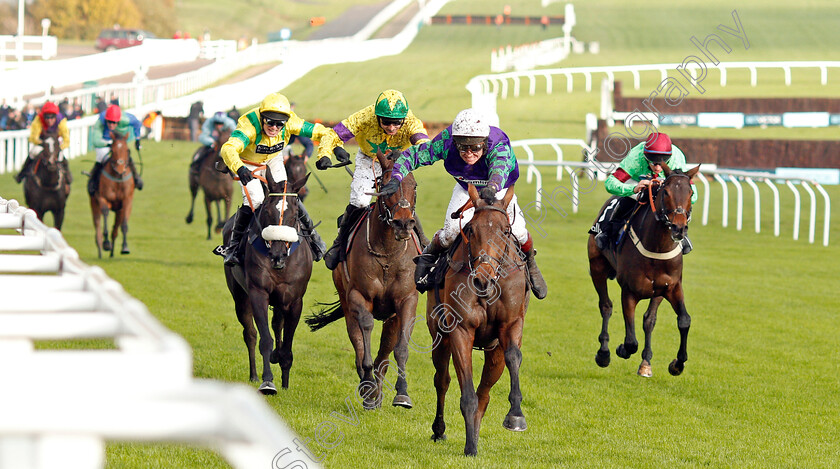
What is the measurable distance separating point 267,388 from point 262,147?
1.82m

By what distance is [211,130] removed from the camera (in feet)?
51.9

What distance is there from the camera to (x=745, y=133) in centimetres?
2517

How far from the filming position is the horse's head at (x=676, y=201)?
7.54 m

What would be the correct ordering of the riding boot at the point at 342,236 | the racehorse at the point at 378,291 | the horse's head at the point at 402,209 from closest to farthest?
the horse's head at the point at 402,209 → the racehorse at the point at 378,291 → the riding boot at the point at 342,236

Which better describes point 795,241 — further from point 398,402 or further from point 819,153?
point 398,402

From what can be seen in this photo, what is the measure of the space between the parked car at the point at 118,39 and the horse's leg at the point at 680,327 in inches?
1820

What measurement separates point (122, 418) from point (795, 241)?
648 inches

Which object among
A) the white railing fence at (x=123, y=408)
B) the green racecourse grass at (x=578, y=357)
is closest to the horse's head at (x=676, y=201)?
the green racecourse grass at (x=578, y=357)

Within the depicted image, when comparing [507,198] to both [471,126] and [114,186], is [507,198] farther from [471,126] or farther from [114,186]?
[114,186]

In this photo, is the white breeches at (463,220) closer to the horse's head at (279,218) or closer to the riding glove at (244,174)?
the horse's head at (279,218)

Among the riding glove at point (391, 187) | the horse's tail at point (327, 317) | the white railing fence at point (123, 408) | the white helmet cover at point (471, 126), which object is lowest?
the horse's tail at point (327, 317)

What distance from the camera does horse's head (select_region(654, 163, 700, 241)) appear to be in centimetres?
754

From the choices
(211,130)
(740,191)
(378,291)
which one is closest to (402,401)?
(378,291)

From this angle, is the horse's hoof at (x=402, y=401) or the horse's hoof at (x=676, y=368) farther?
the horse's hoof at (x=676, y=368)
